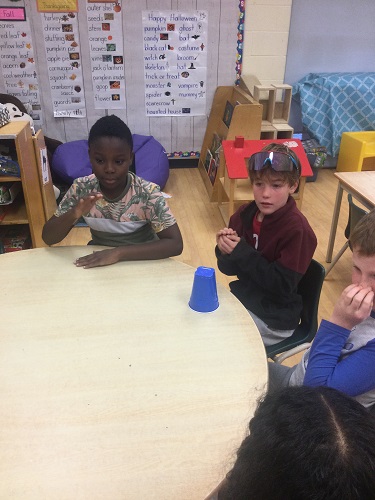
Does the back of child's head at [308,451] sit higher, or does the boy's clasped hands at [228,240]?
the back of child's head at [308,451]

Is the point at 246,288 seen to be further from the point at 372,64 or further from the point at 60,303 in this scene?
the point at 372,64

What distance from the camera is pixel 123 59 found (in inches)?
156

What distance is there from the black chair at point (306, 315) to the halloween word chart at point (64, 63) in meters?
3.31

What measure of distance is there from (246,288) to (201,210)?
7.01 feet

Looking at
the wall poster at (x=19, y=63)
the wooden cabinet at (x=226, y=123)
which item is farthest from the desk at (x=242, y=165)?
the wall poster at (x=19, y=63)

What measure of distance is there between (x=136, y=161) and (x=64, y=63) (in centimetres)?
113

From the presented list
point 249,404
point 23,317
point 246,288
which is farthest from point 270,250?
point 23,317

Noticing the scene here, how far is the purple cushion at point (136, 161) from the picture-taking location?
3662 mm

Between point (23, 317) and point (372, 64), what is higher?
point (372, 64)

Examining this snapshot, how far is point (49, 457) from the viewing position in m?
0.78

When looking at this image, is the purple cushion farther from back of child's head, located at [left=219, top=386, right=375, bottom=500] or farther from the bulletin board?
back of child's head, located at [left=219, top=386, right=375, bottom=500]

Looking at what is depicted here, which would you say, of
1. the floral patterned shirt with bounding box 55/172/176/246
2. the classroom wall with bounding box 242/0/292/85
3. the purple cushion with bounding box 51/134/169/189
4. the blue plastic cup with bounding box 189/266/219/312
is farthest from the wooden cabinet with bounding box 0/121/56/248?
the classroom wall with bounding box 242/0/292/85

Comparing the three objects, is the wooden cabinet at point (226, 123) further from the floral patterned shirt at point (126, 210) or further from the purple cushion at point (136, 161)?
the floral patterned shirt at point (126, 210)

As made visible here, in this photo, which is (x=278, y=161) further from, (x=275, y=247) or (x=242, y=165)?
(x=242, y=165)
